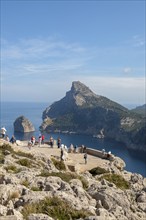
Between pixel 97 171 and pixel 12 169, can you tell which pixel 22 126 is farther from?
pixel 12 169

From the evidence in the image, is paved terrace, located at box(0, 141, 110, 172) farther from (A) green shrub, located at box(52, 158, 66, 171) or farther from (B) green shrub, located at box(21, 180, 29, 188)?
(B) green shrub, located at box(21, 180, 29, 188)

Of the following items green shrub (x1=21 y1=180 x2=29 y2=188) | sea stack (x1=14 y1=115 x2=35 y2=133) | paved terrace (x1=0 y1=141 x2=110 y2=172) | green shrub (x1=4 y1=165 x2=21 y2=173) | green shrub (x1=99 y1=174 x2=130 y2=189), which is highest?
green shrub (x1=21 y1=180 x2=29 y2=188)

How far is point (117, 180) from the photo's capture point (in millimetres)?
20750

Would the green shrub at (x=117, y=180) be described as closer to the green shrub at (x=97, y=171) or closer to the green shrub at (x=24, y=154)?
the green shrub at (x=97, y=171)

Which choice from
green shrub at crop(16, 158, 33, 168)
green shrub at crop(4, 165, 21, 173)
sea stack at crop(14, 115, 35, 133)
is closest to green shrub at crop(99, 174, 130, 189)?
green shrub at crop(16, 158, 33, 168)

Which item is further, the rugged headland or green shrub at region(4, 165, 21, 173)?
green shrub at region(4, 165, 21, 173)

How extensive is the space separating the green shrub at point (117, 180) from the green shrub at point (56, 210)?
34.4ft

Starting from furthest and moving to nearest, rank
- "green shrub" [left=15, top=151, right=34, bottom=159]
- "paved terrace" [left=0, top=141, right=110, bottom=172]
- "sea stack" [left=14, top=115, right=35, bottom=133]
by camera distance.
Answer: "sea stack" [left=14, top=115, right=35, bottom=133]
"paved terrace" [left=0, top=141, right=110, bottom=172]
"green shrub" [left=15, top=151, right=34, bottom=159]

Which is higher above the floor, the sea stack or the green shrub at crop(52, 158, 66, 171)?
the green shrub at crop(52, 158, 66, 171)

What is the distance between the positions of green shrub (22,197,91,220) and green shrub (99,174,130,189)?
10498mm

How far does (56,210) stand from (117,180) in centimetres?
1240

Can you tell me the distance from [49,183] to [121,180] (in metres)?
9.66

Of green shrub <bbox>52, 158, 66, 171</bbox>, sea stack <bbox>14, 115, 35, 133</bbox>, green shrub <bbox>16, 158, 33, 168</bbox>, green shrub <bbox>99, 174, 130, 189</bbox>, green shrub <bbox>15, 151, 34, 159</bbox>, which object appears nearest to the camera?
green shrub <bbox>16, 158, 33, 168</bbox>

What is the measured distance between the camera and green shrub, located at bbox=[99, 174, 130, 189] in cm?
1962
